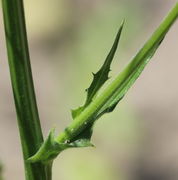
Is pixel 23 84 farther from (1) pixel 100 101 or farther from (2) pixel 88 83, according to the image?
(2) pixel 88 83

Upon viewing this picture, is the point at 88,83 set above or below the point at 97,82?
below

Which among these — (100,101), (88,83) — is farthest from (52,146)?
(88,83)

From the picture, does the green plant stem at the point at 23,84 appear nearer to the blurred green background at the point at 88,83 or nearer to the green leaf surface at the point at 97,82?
the green leaf surface at the point at 97,82

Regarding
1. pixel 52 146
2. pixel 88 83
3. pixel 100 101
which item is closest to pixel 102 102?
pixel 100 101

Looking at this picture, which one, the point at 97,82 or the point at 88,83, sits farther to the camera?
the point at 88,83

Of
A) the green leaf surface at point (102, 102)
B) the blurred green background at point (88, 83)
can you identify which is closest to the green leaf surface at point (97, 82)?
the green leaf surface at point (102, 102)

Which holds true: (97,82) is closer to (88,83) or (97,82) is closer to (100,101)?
(100,101)
